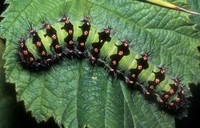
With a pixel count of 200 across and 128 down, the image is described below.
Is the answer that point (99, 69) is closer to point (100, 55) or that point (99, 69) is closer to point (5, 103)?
point (100, 55)

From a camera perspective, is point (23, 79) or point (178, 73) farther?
point (178, 73)

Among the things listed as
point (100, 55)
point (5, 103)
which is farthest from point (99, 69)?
point (5, 103)

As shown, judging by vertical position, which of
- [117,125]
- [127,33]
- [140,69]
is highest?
[127,33]

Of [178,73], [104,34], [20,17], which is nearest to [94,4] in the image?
[104,34]

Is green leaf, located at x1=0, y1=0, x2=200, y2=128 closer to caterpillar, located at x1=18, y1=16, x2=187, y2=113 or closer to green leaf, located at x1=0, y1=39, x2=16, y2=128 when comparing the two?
caterpillar, located at x1=18, y1=16, x2=187, y2=113

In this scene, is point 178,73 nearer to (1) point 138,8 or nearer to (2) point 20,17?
(1) point 138,8
